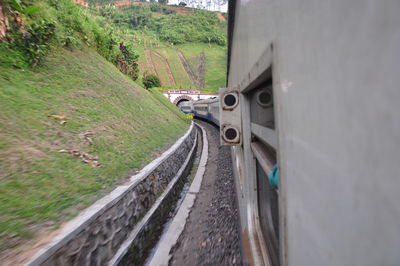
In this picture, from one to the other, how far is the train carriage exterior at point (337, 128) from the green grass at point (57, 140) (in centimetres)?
307

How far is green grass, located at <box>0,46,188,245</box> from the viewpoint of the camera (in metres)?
2.96

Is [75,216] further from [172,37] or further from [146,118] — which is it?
[172,37]

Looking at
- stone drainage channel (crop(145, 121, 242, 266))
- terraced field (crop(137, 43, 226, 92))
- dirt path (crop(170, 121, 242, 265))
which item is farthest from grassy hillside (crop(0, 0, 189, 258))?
terraced field (crop(137, 43, 226, 92))

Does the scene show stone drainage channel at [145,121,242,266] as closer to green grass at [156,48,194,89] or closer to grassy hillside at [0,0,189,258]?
grassy hillside at [0,0,189,258]

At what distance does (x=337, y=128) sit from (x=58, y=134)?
527cm

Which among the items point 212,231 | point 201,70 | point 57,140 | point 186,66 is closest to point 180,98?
point 201,70

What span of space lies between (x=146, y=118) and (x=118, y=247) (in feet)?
21.4

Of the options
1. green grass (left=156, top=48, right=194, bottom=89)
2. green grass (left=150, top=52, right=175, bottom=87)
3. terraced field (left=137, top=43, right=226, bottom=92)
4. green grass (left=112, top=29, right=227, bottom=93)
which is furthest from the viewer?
terraced field (left=137, top=43, right=226, bottom=92)

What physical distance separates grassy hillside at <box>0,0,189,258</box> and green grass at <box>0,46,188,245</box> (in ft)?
0.04

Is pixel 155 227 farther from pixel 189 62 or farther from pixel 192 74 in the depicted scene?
pixel 189 62

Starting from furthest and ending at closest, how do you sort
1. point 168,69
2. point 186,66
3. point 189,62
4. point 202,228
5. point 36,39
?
point 189,62 < point 186,66 < point 168,69 < point 36,39 < point 202,228

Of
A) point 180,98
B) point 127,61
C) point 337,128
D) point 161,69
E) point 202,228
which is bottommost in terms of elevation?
point 202,228

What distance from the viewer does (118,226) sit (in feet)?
11.8

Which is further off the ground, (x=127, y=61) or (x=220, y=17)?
(x=220, y=17)
